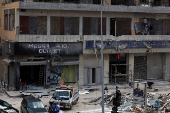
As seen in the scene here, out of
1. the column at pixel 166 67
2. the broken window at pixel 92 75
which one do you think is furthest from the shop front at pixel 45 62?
the column at pixel 166 67

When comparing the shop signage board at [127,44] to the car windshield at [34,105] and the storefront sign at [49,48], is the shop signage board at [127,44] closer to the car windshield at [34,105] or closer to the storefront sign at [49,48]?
the storefront sign at [49,48]

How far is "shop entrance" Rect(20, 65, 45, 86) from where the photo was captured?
40.7m

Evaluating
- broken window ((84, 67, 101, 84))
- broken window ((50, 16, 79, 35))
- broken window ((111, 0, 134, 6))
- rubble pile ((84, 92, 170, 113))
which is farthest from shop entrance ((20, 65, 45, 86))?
broken window ((111, 0, 134, 6))

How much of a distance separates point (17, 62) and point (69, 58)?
588 centimetres

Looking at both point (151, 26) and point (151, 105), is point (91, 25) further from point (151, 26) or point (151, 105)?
point (151, 105)

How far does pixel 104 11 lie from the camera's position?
1623 inches

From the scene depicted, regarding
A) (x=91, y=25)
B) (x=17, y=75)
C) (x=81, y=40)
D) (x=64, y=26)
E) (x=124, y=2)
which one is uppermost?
(x=124, y=2)

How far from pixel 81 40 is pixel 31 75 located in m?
7.28

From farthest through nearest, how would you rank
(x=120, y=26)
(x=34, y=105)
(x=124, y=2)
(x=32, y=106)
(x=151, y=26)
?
(x=151, y=26) < (x=124, y=2) < (x=120, y=26) < (x=34, y=105) < (x=32, y=106)

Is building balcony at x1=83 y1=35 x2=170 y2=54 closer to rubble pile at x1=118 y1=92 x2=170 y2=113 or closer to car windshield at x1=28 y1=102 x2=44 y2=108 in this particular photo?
A: rubble pile at x1=118 y1=92 x2=170 y2=113

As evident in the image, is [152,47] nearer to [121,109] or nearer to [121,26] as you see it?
[121,26]

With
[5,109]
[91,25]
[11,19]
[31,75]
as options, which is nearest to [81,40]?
[91,25]

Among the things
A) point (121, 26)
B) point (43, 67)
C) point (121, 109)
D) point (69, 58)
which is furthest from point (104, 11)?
point (121, 109)

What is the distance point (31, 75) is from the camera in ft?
137
